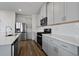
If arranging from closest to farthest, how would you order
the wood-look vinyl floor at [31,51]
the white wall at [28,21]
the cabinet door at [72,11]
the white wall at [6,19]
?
the cabinet door at [72,11] < the wood-look vinyl floor at [31,51] < the white wall at [6,19] < the white wall at [28,21]

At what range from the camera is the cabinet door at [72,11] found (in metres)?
2.45

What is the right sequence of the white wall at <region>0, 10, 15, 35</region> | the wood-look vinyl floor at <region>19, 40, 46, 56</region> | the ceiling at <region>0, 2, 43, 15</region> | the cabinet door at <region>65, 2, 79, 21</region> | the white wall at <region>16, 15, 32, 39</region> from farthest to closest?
the white wall at <region>16, 15, 32, 39</region> → the white wall at <region>0, 10, 15, 35</region> → the ceiling at <region>0, 2, 43, 15</region> → the wood-look vinyl floor at <region>19, 40, 46, 56</region> → the cabinet door at <region>65, 2, 79, 21</region>

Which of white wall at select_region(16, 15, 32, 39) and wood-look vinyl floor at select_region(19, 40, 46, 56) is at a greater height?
white wall at select_region(16, 15, 32, 39)

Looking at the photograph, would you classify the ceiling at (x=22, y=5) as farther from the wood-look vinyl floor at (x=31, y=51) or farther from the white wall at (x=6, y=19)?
the wood-look vinyl floor at (x=31, y=51)

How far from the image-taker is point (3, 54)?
190cm

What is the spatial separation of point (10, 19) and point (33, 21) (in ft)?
8.04

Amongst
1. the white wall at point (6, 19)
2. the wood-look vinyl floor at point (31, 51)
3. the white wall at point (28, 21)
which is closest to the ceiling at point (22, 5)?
the white wall at point (6, 19)

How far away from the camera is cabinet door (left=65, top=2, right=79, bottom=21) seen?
2.45 m

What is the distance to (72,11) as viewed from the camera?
2668 millimetres

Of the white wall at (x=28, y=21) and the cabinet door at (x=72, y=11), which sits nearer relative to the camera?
the cabinet door at (x=72, y=11)

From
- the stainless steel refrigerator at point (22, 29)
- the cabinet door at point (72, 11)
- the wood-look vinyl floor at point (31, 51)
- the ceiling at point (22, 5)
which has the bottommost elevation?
the wood-look vinyl floor at point (31, 51)

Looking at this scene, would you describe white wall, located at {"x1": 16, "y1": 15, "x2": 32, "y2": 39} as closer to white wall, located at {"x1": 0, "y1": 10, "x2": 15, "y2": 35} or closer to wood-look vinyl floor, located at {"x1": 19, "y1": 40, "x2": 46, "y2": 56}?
white wall, located at {"x1": 0, "y1": 10, "x2": 15, "y2": 35}

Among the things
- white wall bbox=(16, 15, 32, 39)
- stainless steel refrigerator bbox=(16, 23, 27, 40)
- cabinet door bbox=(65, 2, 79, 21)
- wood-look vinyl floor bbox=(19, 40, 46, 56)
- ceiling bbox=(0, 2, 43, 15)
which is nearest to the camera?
cabinet door bbox=(65, 2, 79, 21)

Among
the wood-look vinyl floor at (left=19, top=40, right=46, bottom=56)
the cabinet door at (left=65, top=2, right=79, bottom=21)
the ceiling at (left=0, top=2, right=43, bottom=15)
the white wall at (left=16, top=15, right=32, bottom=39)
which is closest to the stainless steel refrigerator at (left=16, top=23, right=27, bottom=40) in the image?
the white wall at (left=16, top=15, right=32, bottom=39)
